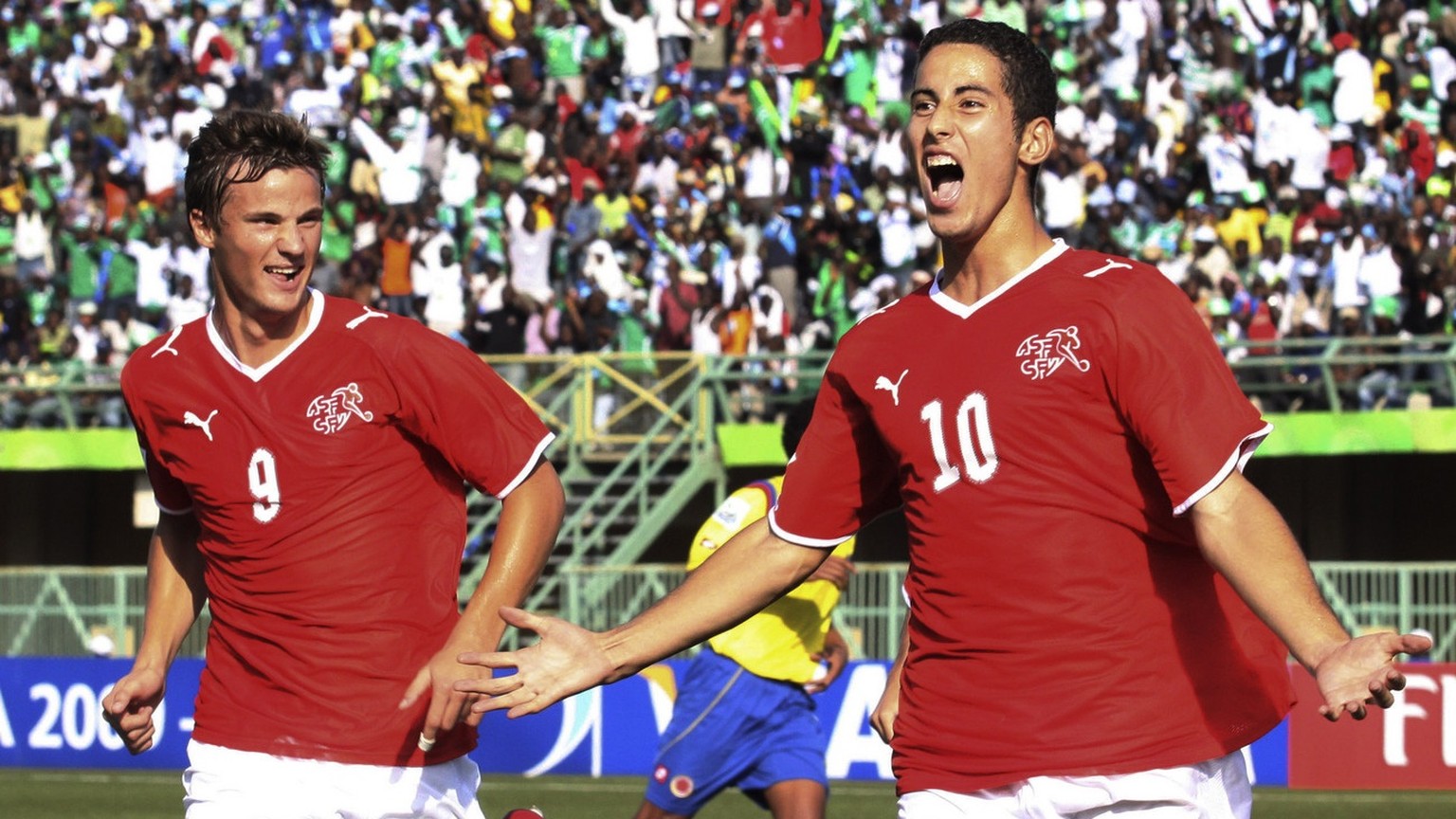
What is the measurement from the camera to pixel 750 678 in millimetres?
8797

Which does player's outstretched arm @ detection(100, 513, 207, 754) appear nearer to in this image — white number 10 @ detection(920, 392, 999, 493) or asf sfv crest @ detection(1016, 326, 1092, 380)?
white number 10 @ detection(920, 392, 999, 493)

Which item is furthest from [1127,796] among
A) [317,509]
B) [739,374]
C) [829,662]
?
[739,374]

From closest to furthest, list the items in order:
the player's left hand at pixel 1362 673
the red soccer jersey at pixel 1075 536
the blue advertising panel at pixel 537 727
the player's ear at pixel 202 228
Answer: the player's left hand at pixel 1362 673, the red soccer jersey at pixel 1075 536, the player's ear at pixel 202 228, the blue advertising panel at pixel 537 727

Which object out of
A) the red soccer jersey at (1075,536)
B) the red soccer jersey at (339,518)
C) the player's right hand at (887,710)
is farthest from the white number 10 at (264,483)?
the red soccer jersey at (1075,536)

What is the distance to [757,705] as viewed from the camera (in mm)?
8742

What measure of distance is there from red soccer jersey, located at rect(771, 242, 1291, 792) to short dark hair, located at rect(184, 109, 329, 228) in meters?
1.93

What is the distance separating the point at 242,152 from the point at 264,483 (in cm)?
84

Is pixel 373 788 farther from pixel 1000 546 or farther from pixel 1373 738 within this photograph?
pixel 1373 738

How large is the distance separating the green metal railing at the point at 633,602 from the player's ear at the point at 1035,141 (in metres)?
10.5

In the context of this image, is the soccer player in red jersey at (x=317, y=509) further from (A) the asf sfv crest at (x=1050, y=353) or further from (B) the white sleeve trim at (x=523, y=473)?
(A) the asf sfv crest at (x=1050, y=353)

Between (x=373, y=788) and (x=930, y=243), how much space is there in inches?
605

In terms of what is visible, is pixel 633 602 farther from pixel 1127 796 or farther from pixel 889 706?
pixel 1127 796

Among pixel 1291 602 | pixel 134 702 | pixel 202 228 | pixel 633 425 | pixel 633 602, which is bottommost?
pixel 633 602

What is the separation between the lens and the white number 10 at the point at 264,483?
18.5 ft
